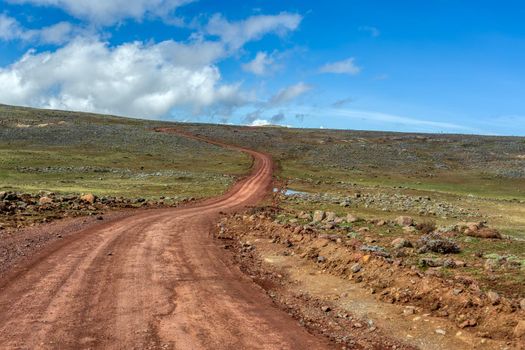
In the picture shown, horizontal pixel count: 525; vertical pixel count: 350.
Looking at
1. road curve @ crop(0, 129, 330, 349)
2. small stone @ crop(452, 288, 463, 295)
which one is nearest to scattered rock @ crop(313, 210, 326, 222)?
road curve @ crop(0, 129, 330, 349)

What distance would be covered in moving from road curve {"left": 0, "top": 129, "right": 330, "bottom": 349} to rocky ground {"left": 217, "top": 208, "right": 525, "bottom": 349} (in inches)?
50.7

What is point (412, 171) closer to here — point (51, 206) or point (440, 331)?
point (51, 206)

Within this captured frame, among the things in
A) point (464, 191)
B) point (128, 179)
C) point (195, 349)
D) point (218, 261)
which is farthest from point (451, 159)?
point (195, 349)

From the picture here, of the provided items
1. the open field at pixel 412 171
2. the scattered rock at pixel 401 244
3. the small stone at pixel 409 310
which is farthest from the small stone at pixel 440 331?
the open field at pixel 412 171

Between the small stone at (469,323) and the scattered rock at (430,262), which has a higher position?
the scattered rock at (430,262)

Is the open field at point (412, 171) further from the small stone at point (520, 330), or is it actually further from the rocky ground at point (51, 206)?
the rocky ground at point (51, 206)

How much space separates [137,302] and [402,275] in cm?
765

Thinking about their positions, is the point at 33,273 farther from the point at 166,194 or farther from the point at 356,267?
the point at 166,194

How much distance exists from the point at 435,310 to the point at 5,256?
595 inches

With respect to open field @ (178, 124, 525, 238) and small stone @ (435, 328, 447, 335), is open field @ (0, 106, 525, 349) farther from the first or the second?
open field @ (178, 124, 525, 238)

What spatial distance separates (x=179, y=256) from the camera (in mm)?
18531

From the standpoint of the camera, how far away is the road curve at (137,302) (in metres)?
9.86

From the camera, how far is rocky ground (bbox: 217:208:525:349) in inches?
417

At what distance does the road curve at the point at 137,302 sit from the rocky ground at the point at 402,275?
1.29 m
